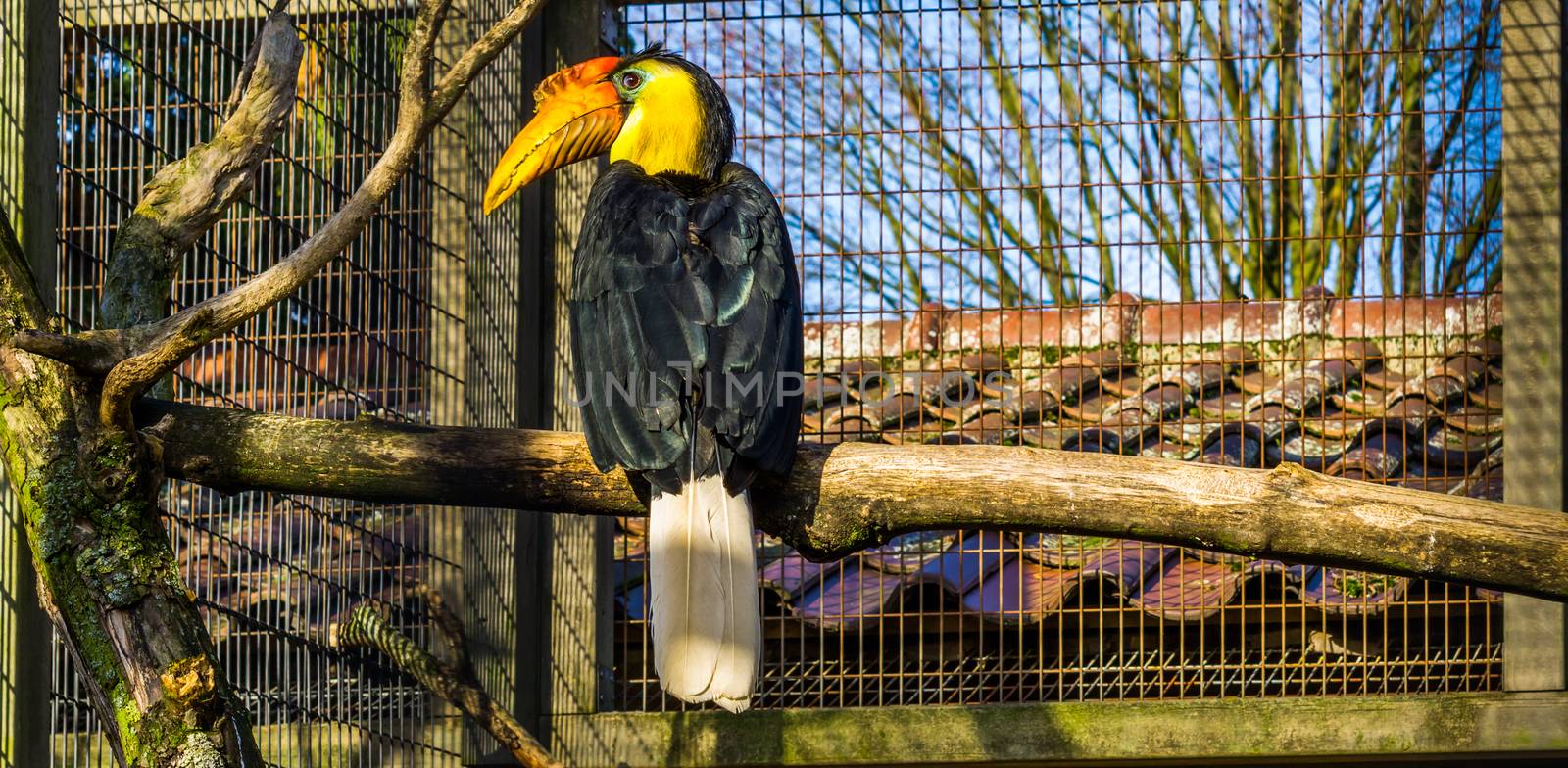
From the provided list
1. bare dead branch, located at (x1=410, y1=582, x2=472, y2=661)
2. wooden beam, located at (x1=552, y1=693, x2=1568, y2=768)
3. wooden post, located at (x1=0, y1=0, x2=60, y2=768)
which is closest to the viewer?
wooden post, located at (x1=0, y1=0, x2=60, y2=768)

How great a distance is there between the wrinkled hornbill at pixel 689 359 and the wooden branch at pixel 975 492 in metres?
0.09

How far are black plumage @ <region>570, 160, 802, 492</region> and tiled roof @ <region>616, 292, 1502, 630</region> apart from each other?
0.66m

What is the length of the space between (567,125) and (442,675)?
123 centimetres

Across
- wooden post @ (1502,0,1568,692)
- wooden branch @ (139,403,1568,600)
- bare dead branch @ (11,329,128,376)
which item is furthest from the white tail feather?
wooden post @ (1502,0,1568,692)

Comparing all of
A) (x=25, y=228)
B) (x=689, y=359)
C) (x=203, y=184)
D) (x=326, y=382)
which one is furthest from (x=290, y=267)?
(x=326, y=382)

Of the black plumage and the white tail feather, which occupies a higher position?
the black plumage

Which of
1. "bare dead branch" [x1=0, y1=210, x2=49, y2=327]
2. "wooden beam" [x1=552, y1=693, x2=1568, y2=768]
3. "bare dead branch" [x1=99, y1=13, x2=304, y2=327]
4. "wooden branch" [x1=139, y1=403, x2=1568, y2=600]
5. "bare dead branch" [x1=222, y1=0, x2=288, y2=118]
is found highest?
"bare dead branch" [x1=222, y1=0, x2=288, y2=118]

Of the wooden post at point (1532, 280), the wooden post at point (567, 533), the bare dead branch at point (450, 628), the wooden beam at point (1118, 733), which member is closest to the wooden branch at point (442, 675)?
the bare dead branch at point (450, 628)

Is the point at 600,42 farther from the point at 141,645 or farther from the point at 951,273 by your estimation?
the point at 951,273

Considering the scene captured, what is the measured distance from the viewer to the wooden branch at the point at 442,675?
141 inches

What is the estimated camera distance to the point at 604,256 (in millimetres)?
3107

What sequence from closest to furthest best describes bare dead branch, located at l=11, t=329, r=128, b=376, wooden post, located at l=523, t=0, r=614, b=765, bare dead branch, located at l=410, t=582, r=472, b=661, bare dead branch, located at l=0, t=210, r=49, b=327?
bare dead branch, located at l=11, t=329, r=128, b=376, bare dead branch, located at l=0, t=210, r=49, b=327, bare dead branch, located at l=410, t=582, r=472, b=661, wooden post, located at l=523, t=0, r=614, b=765

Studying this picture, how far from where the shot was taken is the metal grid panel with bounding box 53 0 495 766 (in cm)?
356

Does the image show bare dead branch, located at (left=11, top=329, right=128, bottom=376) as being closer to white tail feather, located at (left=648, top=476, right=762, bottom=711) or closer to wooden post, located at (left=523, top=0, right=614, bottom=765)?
white tail feather, located at (left=648, top=476, right=762, bottom=711)
